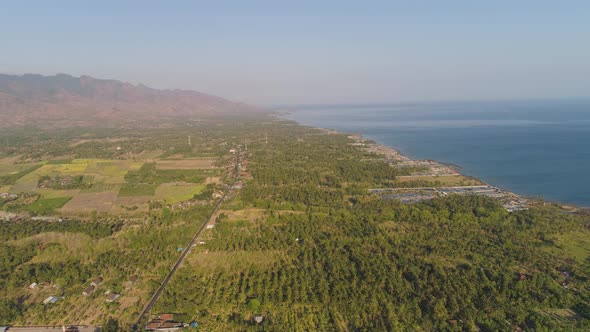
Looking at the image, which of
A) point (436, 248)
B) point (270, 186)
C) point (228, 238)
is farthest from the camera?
point (270, 186)

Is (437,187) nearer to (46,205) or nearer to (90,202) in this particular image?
(90,202)

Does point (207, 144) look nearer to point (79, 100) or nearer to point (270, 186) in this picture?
point (270, 186)

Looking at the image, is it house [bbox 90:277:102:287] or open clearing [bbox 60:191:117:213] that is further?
open clearing [bbox 60:191:117:213]

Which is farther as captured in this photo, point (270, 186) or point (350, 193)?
point (270, 186)

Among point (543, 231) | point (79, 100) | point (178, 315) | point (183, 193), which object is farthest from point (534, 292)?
point (79, 100)

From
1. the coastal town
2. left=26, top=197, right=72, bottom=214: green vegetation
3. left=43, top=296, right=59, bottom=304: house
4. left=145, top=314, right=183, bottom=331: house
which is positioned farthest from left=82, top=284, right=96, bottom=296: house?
the coastal town

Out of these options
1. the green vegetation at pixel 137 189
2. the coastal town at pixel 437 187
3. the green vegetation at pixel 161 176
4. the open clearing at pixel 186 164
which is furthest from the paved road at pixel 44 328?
the open clearing at pixel 186 164

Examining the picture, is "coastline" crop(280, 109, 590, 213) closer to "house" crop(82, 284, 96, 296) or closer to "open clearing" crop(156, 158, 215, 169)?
"open clearing" crop(156, 158, 215, 169)

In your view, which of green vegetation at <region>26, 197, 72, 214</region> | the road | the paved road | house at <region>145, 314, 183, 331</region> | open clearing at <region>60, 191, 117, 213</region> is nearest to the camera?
house at <region>145, 314, 183, 331</region>
